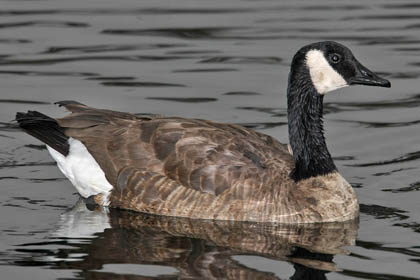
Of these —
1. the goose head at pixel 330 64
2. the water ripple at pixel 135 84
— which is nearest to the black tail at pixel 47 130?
the goose head at pixel 330 64

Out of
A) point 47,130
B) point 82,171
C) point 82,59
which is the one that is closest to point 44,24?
point 82,59

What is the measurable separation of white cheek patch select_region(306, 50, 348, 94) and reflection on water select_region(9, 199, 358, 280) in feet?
5.12

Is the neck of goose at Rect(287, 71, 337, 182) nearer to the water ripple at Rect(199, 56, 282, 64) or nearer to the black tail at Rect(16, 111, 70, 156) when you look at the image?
the black tail at Rect(16, 111, 70, 156)

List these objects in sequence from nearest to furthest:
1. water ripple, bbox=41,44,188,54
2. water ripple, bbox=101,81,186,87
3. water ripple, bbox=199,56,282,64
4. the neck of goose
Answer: the neck of goose → water ripple, bbox=101,81,186,87 → water ripple, bbox=199,56,282,64 → water ripple, bbox=41,44,188,54

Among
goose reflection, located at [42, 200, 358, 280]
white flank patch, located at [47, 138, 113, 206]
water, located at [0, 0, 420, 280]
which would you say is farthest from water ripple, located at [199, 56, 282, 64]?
goose reflection, located at [42, 200, 358, 280]

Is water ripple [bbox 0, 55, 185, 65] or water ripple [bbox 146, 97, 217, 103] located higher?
water ripple [bbox 0, 55, 185, 65]

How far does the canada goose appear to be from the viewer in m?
12.5

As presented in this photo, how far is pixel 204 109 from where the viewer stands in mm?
16469

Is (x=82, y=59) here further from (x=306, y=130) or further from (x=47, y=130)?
(x=306, y=130)

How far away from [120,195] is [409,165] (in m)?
3.82

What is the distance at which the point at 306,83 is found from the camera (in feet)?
41.7

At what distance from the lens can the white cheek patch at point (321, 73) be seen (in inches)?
497

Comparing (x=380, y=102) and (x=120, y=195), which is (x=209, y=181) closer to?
(x=120, y=195)

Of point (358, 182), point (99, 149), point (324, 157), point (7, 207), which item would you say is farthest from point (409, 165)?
point (7, 207)
